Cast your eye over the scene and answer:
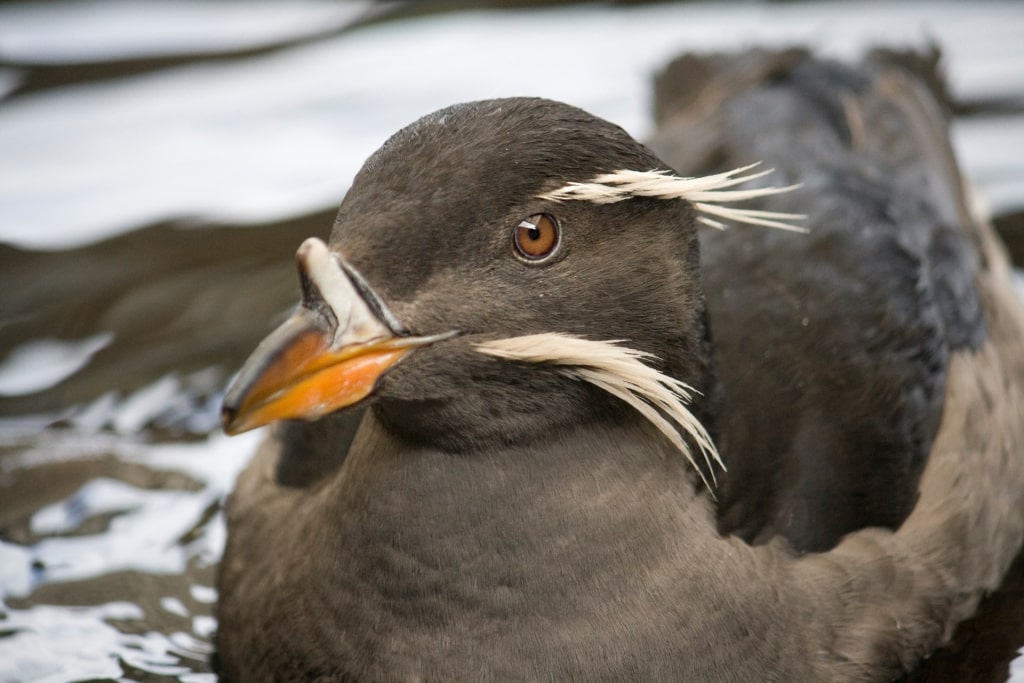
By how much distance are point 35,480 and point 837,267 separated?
3412 millimetres

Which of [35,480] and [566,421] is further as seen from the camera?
[35,480]

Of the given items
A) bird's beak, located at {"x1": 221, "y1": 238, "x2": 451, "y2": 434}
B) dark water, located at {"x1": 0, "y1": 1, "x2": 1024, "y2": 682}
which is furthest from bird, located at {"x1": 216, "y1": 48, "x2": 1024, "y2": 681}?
dark water, located at {"x1": 0, "y1": 1, "x2": 1024, "y2": 682}

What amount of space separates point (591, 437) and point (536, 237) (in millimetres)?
594

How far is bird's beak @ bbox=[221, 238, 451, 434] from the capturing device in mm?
4035

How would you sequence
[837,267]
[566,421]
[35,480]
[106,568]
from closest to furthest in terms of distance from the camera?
1. [566,421]
2. [837,267]
3. [106,568]
4. [35,480]

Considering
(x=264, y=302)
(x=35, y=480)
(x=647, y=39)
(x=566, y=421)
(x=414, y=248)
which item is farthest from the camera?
(x=647, y=39)

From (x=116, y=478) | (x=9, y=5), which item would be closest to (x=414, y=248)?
(x=116, y=478)

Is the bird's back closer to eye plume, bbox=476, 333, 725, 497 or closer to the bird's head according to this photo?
eye plume, bbox=476, 333, 725, 497

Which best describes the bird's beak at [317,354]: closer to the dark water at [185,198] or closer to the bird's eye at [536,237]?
the bird's eye at [536,237]

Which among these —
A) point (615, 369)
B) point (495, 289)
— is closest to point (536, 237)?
point (495, 289)

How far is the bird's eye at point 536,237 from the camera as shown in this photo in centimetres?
426

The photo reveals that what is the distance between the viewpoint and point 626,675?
4.52m

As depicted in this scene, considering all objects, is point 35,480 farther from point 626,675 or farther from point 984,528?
point 984,528

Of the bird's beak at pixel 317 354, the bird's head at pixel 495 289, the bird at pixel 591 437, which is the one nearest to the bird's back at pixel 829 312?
the bird at pixel 591 437
